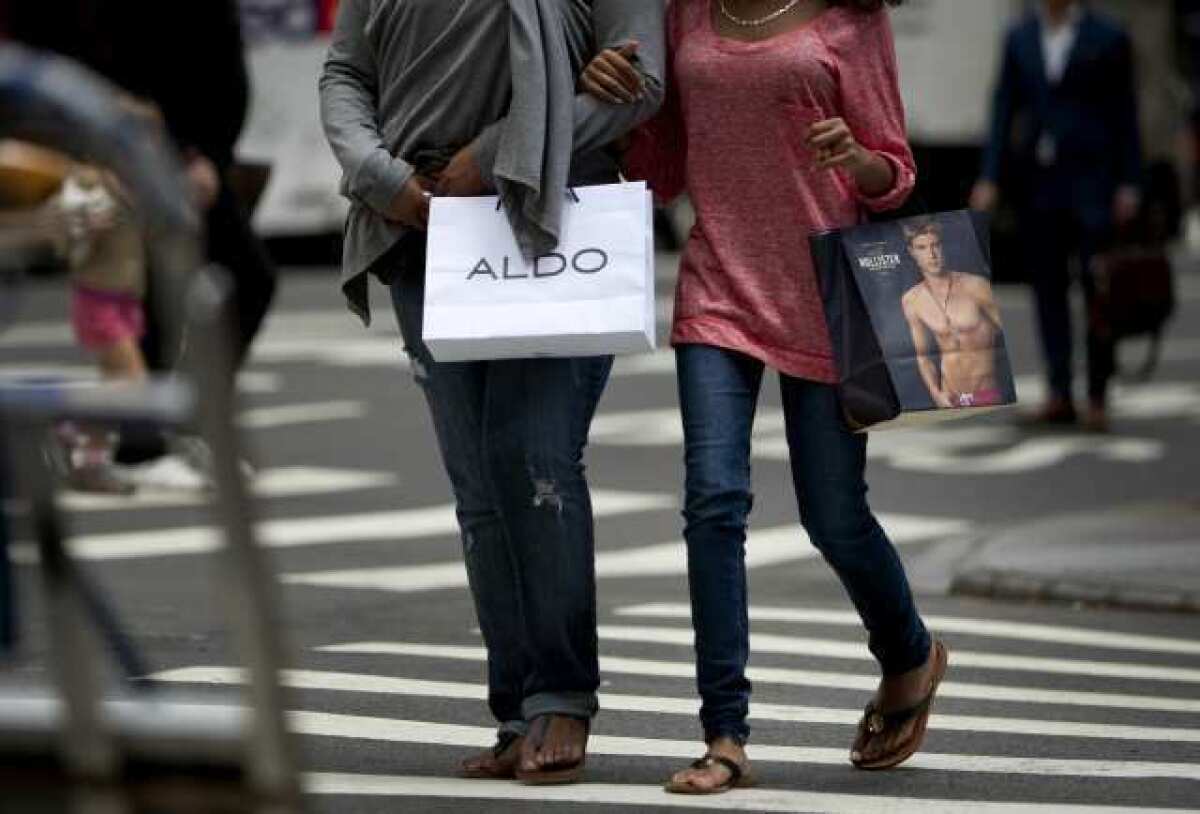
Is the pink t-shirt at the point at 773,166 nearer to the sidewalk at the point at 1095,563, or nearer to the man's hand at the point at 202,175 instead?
the man's hand at the point at 202,175

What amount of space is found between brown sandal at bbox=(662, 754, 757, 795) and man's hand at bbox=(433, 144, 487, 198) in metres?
1.15

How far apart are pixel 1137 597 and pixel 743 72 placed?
4.09 meters

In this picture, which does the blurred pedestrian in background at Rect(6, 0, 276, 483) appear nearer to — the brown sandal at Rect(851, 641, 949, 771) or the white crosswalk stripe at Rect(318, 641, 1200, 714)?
the white crosswalk stripe at Rect(318, 641, 1200, 714)

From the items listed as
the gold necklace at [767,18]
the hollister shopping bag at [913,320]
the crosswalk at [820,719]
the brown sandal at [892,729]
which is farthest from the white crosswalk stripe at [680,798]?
the gold necklace at [767,18]

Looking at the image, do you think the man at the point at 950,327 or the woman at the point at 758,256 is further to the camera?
the man at the point at 950,327

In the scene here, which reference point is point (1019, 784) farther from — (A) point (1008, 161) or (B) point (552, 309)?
(A) point (1008, 161)

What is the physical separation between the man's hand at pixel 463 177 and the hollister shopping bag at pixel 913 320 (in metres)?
0.65

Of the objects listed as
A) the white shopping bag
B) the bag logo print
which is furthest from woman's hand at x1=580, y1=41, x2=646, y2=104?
the bag logo print

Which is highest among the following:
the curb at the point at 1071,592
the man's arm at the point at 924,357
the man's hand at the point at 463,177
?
the man's hand at the point at 463,177

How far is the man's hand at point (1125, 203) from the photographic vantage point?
14758mm

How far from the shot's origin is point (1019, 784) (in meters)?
6.16

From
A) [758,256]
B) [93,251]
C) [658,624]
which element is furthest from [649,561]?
[93,251]

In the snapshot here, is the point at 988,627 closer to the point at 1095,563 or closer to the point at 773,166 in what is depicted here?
the point at 1095,563

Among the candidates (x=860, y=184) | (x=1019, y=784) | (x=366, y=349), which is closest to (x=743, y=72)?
(x=860, y=184)
